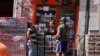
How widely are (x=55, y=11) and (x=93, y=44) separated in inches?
167

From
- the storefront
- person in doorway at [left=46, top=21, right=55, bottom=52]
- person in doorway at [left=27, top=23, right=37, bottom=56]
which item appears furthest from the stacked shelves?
the storefront

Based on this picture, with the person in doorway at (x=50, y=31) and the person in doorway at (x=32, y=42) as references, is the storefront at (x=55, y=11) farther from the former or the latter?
the person in doorway at (x=32, y=42)

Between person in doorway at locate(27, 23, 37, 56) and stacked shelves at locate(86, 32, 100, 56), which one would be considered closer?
person in doorway at locate(27, 23, 37, 56)

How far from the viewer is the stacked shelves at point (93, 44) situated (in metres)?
15.8

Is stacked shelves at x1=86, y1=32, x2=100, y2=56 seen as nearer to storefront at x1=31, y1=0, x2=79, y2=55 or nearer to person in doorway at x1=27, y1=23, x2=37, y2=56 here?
person in doorway at x1=27, y1=23, x2=37, y2=56

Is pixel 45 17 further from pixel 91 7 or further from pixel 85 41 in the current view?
pixel 85 41

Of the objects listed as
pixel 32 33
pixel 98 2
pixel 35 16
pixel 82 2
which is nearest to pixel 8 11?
pixel 35 16

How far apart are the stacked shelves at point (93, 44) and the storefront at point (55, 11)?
346cm

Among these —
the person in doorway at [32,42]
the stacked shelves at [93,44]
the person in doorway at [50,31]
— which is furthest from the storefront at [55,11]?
the person in doorway at [32,42]

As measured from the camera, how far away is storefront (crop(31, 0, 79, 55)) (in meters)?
19.4

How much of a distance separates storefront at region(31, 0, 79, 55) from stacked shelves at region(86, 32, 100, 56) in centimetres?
346

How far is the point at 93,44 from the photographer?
15.9 m

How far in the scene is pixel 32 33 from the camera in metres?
13.9

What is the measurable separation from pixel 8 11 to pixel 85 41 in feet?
22.6
